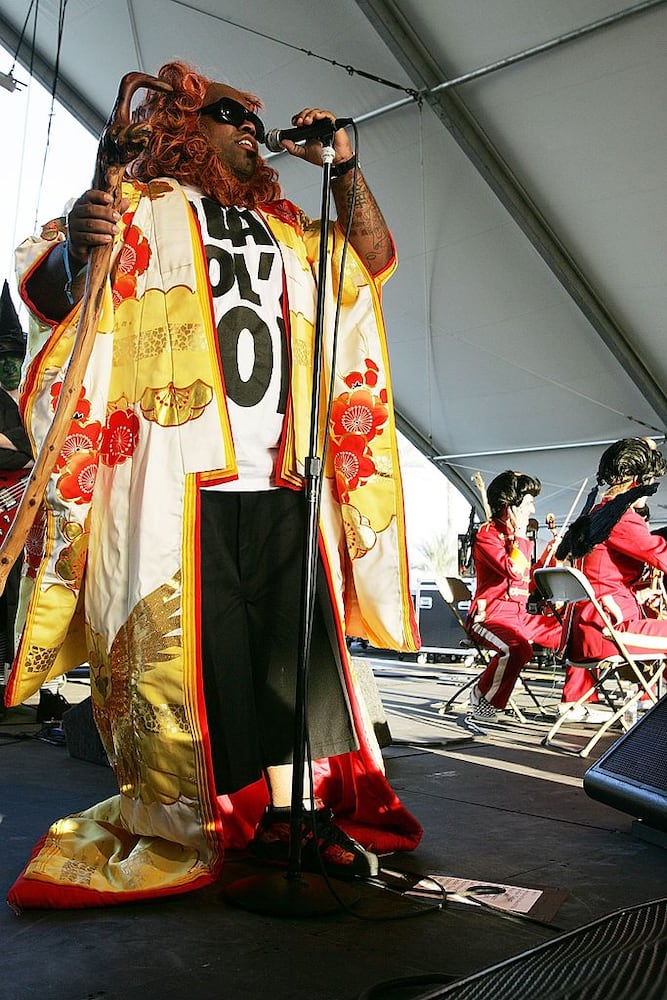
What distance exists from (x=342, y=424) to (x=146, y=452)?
0.48 m

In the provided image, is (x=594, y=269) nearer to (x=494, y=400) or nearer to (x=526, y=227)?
(x=526, y=227)

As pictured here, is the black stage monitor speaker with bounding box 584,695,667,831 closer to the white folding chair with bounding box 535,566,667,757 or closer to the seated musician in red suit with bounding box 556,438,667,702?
the white folding chair with bounding box 535,566,667,757

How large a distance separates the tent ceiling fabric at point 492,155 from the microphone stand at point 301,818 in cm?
622

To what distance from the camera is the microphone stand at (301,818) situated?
1654 millimetres

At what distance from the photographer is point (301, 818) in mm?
1739

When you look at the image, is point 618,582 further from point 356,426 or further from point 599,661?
point 356,426

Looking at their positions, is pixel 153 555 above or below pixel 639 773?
above

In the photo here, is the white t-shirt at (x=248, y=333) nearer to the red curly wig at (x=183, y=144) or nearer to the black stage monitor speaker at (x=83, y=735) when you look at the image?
the red curly wig at (x=183, y=144)

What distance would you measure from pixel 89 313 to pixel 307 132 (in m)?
0.56

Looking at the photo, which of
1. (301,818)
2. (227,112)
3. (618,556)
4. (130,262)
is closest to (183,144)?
(227,112)

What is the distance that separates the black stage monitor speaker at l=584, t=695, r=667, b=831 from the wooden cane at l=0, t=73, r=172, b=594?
1.37 meters

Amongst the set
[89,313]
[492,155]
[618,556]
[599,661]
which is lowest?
[599,661]

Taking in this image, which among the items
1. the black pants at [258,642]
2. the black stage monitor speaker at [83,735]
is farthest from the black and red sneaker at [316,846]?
the black stage monitor speaker at [83,735]

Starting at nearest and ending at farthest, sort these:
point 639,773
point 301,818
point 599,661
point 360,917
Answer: point 360,917
point 301,818
point 639,773
point 599,661
